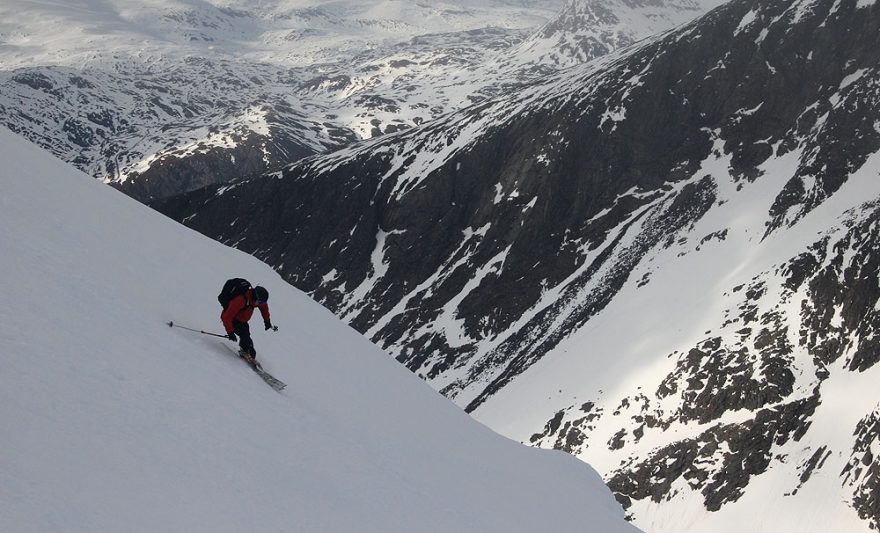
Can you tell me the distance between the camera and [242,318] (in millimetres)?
12031

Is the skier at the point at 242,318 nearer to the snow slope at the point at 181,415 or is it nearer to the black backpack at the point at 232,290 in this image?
the black backpack at the point at 232,290

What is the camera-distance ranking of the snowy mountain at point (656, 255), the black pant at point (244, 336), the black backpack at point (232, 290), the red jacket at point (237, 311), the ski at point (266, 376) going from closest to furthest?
the ski at point (266, 376) < the black pant at point (244, 336) < the red jacket at point (237, 311) < the black backpack at point (232, 290) < the snowy mountain at point (656, 255)

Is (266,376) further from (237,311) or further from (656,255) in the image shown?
(656,255)

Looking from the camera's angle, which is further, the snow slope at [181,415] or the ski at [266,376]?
the ski at [266,376]

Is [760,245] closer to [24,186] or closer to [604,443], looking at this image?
[604,443]

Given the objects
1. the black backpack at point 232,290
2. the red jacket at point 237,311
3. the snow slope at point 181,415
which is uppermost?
the black backpack at point 232,290

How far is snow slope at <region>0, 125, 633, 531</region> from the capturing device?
6.80 meters

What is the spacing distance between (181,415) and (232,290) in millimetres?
3969

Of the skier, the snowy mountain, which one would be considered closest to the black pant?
the skier

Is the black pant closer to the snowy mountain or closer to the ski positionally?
the ski

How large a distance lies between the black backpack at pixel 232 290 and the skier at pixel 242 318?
0.08 ft

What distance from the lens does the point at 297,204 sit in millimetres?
166000

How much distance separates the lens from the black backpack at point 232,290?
12.2 m

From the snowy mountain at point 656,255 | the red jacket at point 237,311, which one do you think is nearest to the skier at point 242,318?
the red jacket at point 237,311
